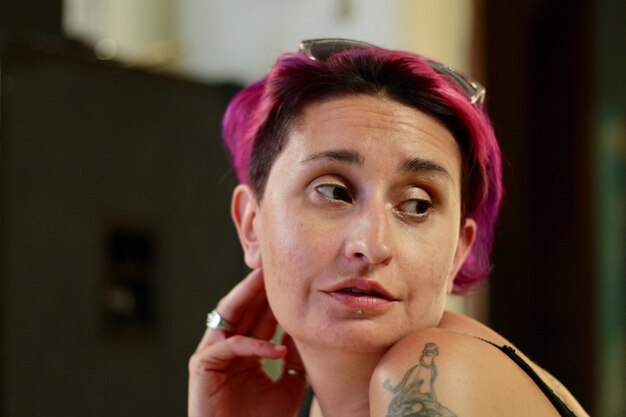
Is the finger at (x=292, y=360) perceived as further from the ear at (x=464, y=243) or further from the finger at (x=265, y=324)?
the ear at (x=464, y=243)

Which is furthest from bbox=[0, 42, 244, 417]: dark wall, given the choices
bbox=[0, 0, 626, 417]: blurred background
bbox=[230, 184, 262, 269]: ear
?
bbox=[230, 184, 262, 269]: ear

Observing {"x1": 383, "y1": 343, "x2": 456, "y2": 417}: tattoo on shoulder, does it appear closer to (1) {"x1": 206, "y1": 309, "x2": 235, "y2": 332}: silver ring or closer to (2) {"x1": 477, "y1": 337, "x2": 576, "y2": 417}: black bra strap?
(2) {"x1": 477, "y1": 337, "x2": 576, "y2": 417}: black bra strap

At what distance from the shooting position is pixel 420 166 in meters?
1.10

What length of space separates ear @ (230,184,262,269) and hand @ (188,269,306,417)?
0.55 feet

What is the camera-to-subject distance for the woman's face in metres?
1.05

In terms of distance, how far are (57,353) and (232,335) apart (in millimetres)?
1497

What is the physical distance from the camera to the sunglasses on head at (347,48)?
1.18 m

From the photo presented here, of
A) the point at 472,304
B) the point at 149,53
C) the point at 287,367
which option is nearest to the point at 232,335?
the point at 287,367

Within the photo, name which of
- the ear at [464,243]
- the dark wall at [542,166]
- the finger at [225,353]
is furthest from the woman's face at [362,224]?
the dark wall at [542,166]

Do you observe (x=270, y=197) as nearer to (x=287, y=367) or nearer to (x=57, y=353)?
(x=287, y=367)

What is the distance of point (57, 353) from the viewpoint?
282 centimetres

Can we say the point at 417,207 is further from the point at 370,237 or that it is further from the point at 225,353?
the point at 225,353

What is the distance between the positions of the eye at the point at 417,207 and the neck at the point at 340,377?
18cm

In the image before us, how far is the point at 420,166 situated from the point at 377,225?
11 centimetres
